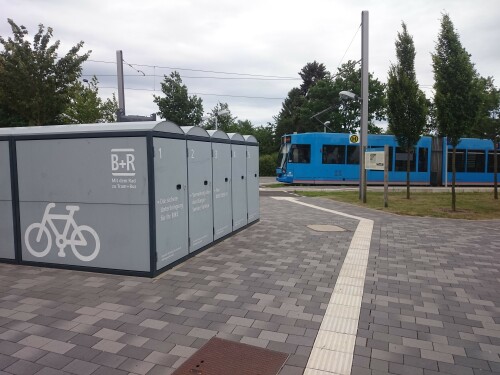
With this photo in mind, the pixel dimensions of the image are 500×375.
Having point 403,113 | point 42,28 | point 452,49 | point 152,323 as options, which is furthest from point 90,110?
point 152,323

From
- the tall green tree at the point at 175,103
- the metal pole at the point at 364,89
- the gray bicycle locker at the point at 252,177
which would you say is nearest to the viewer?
the gray bicycle locker at the point at 252,177

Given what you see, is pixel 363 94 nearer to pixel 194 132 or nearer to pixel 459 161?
pixel 194 132

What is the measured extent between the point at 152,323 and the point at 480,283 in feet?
14.4

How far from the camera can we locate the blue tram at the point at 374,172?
79.8 feet

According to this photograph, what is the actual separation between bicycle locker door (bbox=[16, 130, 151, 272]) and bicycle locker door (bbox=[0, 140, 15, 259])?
8.0 inches

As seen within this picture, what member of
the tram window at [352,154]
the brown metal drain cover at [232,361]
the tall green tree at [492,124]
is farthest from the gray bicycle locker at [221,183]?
the tram window at [352,154]

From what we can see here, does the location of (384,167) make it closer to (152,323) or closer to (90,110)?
(152,323)

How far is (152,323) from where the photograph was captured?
3986 millimetres

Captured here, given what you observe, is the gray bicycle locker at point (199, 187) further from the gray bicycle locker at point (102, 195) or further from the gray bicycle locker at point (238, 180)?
the gray bicycle locker at point (238, 180)

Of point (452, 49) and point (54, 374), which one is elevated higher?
point (452, 49)

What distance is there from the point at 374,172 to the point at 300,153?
17.0ft

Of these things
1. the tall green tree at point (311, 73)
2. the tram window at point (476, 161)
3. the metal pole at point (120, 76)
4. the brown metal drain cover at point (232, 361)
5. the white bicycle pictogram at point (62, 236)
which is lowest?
the brown metal drain cover at point (232, 361)

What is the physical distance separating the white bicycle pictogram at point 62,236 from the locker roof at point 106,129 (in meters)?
1.12

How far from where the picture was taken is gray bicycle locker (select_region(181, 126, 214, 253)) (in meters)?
6.52
